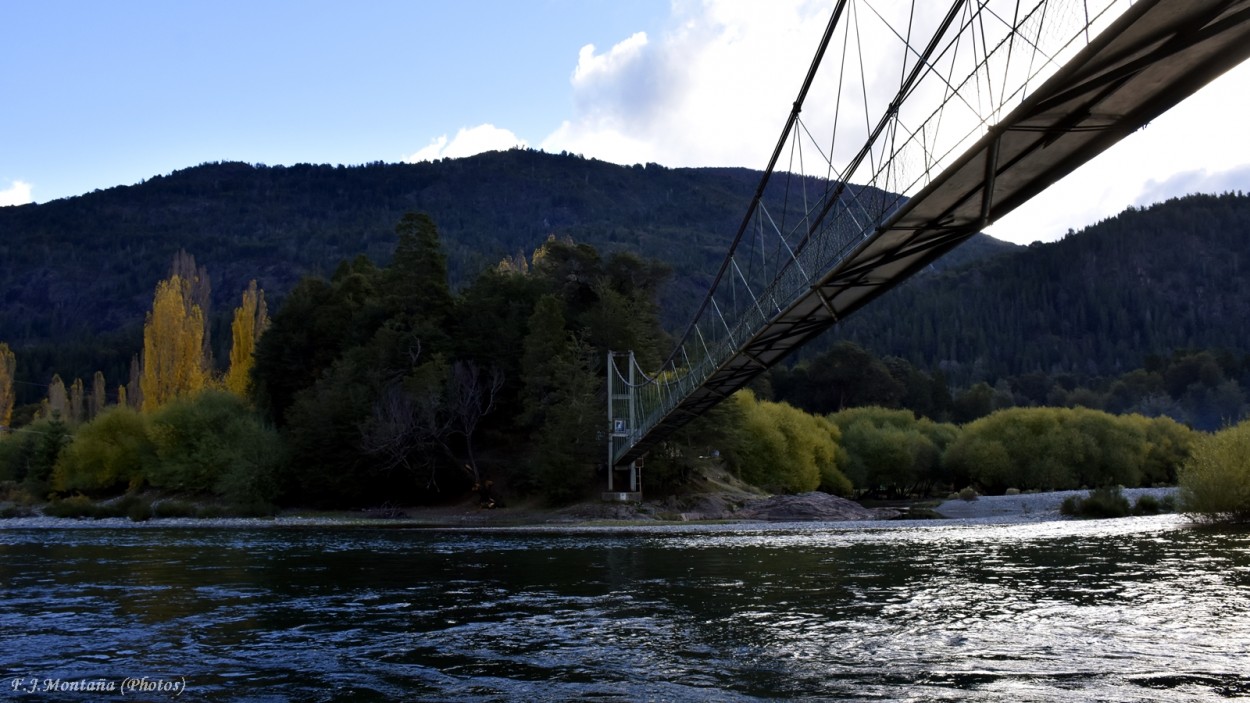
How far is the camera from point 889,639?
1005 cm

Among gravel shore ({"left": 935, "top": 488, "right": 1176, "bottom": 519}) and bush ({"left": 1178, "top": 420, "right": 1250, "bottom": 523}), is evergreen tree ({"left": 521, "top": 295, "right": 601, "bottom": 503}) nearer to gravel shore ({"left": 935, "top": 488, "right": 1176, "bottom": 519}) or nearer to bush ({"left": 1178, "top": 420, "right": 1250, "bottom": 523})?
gravel shore ({"left": 935, "top": 488, "right": 1176, "bottom": 519})

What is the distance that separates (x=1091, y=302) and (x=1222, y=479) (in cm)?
14290

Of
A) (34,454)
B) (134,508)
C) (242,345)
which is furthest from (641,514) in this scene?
(34,454)

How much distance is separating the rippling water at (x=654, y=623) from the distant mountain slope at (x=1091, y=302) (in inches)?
4891

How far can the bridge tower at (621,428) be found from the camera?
42822mm

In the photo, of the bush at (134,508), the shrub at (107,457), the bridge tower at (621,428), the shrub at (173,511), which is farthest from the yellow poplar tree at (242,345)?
the bridge tower at (621,428)

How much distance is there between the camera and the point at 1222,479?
85.0 ft

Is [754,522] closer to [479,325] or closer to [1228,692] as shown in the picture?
[479,325]

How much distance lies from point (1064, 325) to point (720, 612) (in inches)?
6161

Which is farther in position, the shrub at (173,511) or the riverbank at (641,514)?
the shrub at (173,511)

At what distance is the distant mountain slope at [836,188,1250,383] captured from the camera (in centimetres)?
14425

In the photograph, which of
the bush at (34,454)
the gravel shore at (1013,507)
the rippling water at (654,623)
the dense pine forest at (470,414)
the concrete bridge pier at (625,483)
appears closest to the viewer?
the rippling water at (654,623)

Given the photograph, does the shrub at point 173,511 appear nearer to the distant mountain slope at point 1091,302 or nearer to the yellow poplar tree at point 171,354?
the yellow poplar tree at point 171,354

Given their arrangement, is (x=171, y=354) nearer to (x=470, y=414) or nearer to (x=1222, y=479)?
(x=470, y=414)
